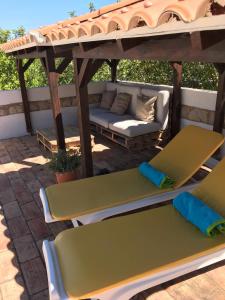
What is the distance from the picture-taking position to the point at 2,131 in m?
8.55

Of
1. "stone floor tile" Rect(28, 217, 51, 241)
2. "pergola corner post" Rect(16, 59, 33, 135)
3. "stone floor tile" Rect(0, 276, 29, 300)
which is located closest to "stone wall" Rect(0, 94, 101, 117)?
"pergola corner post" Rect(16, 59, 33, 135)

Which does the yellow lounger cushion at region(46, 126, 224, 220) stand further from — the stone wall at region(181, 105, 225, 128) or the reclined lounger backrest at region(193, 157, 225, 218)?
the stone wall at region(181, 105, 225, 128)

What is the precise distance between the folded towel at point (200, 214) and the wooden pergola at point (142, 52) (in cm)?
158

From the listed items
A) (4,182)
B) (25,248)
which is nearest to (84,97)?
(4,182)

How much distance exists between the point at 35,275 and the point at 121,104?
5.70 meters

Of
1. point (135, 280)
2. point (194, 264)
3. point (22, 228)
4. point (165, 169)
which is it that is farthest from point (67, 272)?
point (165, 169)

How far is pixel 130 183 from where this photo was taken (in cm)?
420

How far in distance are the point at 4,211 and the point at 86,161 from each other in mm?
1640

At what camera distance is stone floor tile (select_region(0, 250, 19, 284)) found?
3248 millimetres

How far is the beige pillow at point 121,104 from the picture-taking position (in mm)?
8051

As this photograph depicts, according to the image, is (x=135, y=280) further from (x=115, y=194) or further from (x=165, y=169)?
(x=165, y=169)

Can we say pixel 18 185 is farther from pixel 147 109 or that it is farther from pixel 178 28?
pixel 178 28

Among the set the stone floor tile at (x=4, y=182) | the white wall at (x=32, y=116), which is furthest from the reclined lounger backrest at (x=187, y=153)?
the white wall at (x=32, y=116)

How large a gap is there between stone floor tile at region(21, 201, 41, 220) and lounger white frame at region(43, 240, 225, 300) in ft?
5.37
